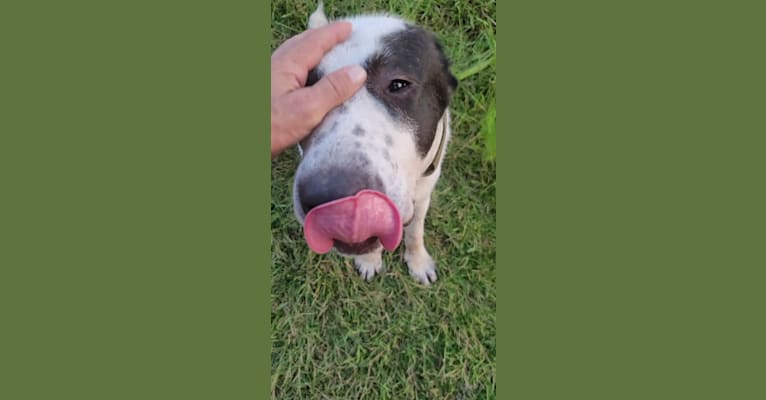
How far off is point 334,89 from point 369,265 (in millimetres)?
1072

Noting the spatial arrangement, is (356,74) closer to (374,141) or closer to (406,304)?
(374,141)

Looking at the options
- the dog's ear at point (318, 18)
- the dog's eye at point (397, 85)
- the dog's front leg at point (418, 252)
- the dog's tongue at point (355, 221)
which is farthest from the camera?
the dog's front leg at point (418, 252)

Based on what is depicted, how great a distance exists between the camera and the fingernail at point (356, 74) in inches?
109

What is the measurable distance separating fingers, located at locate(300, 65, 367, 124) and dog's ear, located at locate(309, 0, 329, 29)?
35 cm

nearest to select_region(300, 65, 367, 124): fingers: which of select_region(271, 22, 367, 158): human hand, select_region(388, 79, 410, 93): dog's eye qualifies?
select_region(271, 22, 367, 158): human hand

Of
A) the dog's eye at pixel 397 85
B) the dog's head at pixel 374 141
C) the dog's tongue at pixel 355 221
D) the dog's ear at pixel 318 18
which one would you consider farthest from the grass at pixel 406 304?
the dog's tongue at pixel 355 221

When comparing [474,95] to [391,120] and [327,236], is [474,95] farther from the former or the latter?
[327,236]

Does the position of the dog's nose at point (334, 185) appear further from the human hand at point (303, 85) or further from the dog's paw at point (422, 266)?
the dog's paw at point (422, 266)

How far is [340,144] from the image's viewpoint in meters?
2.60

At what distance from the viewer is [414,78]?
2928mm

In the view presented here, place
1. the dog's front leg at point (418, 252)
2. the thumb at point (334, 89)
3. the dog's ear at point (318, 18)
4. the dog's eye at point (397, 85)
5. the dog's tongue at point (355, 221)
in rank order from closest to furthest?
the dog's tongue at point (355, 221), the thumb at point (334, 89), the dog's eye at point (397, 85), the dog's ear at point (318, 18), the dog's front leg at point (418, 252)

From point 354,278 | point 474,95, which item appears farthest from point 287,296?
point 474,95

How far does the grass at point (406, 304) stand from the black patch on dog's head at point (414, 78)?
0.29 feet

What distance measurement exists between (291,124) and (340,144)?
15.2 inches
